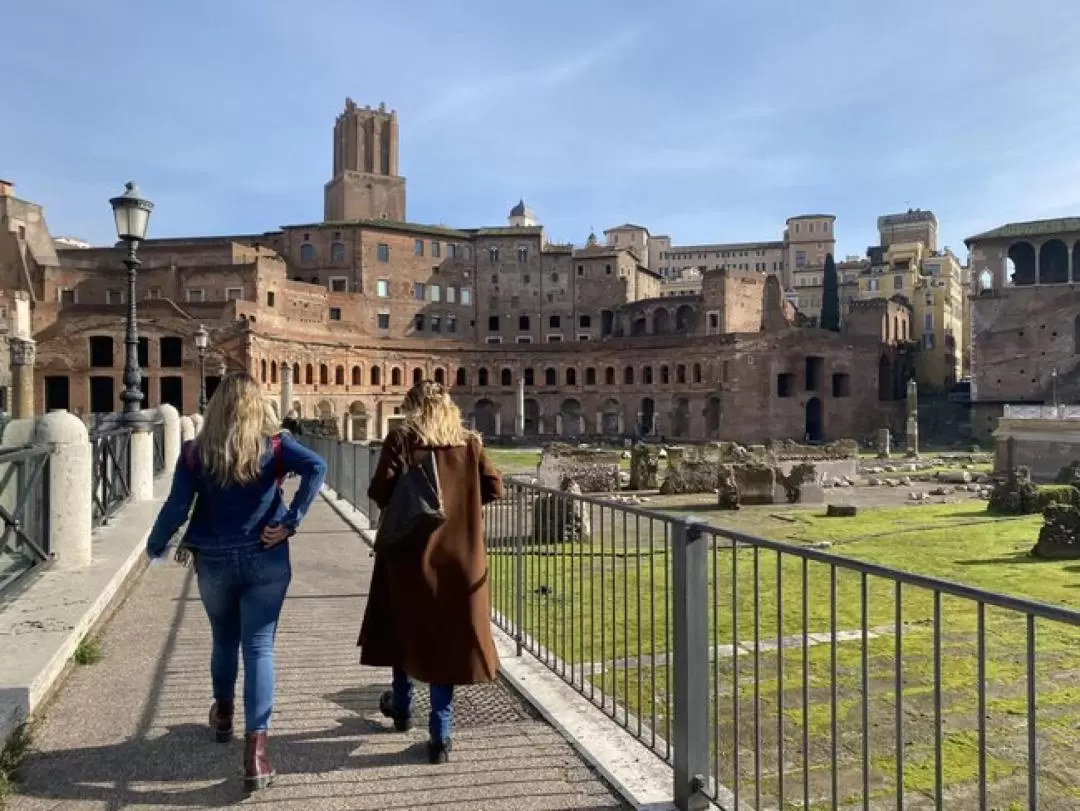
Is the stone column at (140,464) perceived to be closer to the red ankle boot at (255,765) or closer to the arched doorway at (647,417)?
the red ankle boot at (255,765)

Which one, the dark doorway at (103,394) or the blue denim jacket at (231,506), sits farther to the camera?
the dark doorway at (103,394)

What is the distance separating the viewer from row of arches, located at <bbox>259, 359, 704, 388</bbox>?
183 feet

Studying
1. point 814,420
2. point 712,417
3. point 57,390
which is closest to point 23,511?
point 57,390

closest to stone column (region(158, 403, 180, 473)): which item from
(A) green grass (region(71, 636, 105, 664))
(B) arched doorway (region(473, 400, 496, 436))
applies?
(A) green grass (region(71, 636, 105, 664))

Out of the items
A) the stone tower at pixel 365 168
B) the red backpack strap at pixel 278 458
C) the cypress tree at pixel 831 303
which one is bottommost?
the red backpack strap at pixel 278 458

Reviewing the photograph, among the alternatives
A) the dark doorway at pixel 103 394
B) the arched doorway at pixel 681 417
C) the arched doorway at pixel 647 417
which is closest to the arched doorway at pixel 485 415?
the arched doorway at pixel 647 417

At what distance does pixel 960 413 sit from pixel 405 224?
1707 inches

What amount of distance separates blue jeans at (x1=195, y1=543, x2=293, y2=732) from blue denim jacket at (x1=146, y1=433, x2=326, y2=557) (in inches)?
3.0

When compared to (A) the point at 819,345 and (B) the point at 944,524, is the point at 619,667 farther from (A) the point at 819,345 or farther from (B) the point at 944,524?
(A) the point at 819,345

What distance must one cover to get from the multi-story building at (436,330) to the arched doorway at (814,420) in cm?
15

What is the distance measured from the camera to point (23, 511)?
6.40 meters

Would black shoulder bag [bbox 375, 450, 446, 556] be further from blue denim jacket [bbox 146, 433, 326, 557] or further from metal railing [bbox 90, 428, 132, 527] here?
metal railing [bbox 90, 428, 132, 527]

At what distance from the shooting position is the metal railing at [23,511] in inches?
238

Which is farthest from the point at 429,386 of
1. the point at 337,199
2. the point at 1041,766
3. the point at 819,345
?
the point at 337,199
